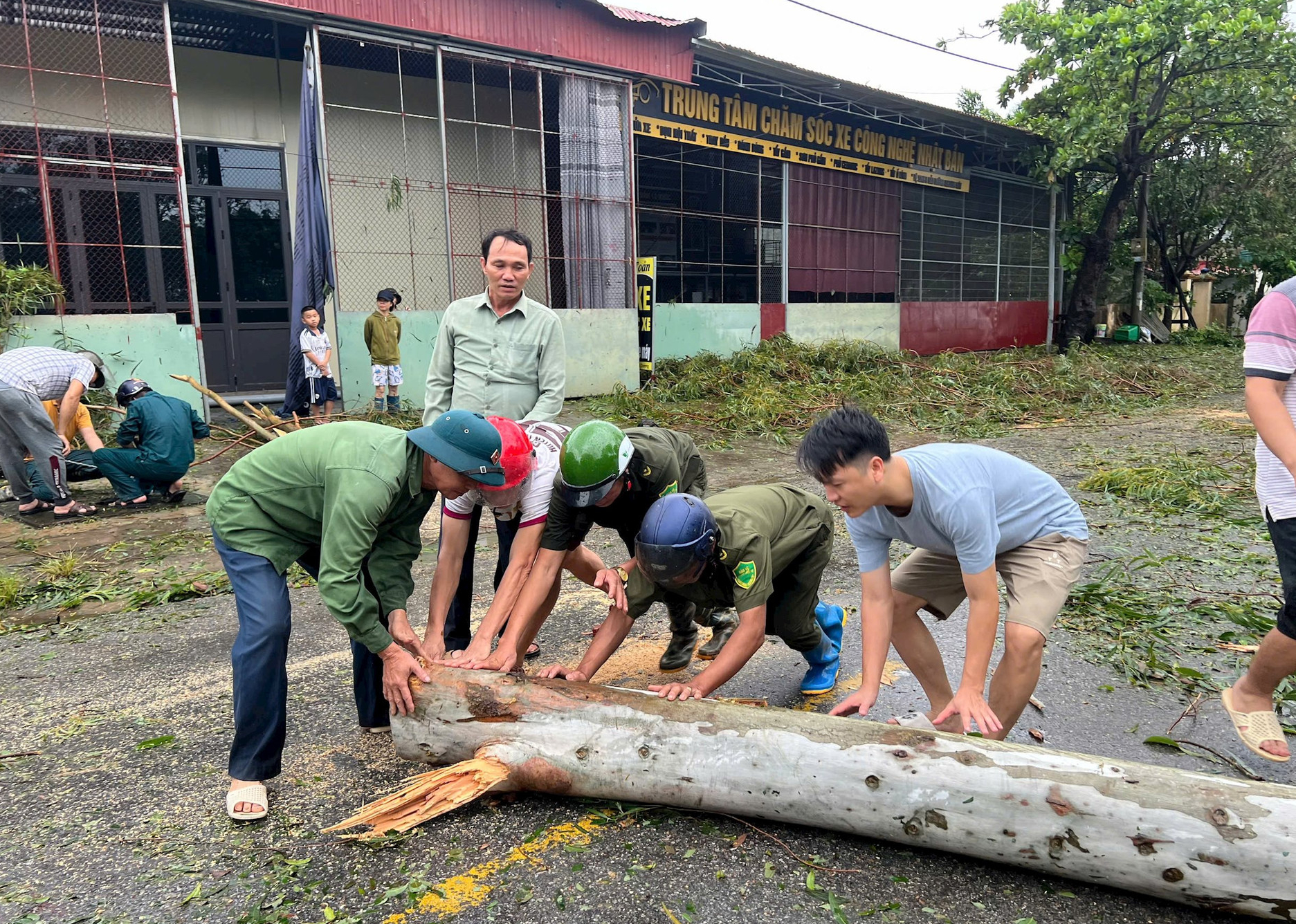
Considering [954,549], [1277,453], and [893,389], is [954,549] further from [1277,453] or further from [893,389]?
[893,389]

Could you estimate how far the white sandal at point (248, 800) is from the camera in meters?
2.62

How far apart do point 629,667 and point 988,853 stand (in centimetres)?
183

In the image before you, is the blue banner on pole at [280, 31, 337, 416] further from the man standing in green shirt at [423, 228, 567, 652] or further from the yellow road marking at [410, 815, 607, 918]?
the yellow road marking at [410, 815, 607, 918]

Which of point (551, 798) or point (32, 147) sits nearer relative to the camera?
point (551, 798)

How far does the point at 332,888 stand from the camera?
7.64 ft

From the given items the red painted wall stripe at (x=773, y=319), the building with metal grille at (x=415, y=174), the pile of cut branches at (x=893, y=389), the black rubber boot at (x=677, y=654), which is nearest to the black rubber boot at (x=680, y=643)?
the black rubber boot at (x=677, y=654)

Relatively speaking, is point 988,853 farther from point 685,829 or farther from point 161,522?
point 161,522

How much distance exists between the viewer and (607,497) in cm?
298

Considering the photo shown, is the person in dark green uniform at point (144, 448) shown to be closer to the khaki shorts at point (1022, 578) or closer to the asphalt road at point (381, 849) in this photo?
the asphalt road at point (381, 849)

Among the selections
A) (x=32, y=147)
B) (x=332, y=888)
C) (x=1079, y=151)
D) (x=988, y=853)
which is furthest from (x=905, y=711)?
(x=1079, y=151)

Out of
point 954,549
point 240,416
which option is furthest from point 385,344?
point 954,549

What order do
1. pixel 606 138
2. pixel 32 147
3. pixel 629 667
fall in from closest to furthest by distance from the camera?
pixel 629 667 < pixel 32 147 < pixel 606 138

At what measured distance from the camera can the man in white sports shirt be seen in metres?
2.90

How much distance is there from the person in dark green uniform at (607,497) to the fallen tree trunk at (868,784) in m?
0.29
